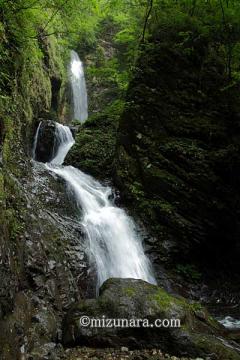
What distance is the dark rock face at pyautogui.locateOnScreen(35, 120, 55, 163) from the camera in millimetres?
12090

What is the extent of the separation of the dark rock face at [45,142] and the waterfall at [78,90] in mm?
9676

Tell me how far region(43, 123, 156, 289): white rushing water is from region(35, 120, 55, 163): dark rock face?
1848 millimetres

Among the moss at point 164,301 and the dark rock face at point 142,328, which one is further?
the moss at point 164,301

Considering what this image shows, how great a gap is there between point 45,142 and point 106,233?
518cm

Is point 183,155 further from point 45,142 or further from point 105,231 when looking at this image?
point 45,142

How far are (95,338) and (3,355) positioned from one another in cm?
147

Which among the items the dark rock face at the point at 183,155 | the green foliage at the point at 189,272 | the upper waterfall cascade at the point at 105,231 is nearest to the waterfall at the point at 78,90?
the upper waterfall cascade at the point at 105,231

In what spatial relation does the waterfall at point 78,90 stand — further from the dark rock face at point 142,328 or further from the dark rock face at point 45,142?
the dark rock face at point 142,328

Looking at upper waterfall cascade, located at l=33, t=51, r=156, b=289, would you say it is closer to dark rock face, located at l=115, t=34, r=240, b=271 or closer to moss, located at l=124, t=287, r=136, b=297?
dark rock face, located at l=115, t=34, r=240, b=271

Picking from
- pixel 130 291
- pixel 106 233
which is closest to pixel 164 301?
pixel 130 291

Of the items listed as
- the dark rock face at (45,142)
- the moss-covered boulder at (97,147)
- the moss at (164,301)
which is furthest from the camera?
the dark rock face at (45,142)

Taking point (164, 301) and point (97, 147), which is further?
point (97, 147)

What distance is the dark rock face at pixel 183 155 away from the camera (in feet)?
31.2

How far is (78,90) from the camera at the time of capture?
23.3 m
